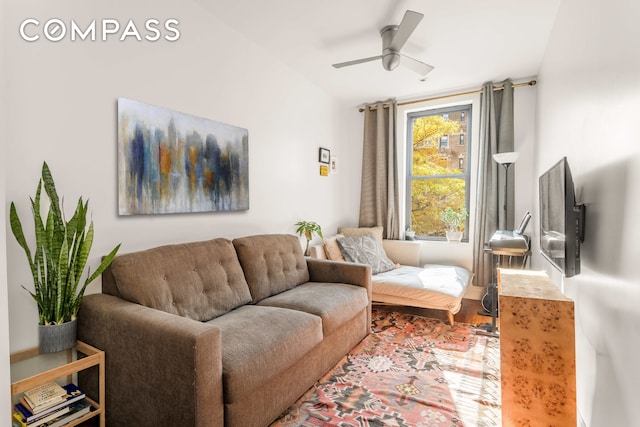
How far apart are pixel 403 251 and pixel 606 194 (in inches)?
114

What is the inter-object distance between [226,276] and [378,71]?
2.61 m

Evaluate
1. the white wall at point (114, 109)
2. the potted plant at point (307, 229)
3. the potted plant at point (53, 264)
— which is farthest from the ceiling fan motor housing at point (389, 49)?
the potted plant at point (53, 264)

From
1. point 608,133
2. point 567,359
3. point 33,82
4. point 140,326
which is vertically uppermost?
point 33,82

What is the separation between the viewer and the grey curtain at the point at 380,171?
4.35 m

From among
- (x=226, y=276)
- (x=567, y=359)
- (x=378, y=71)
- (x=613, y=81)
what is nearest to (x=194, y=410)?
(x=226, y=276)

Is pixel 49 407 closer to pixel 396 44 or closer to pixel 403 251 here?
pixel 396 44

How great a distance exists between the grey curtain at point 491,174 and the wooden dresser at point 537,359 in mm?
2387

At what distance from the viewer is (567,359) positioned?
145 cm

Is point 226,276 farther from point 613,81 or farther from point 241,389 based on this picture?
point 613,81

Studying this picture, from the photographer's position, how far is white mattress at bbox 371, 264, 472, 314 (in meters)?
2.99

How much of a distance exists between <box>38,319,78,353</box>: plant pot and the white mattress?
2.44 meters

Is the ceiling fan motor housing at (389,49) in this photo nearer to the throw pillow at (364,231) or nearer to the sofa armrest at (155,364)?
the throw pillow at (364,231)

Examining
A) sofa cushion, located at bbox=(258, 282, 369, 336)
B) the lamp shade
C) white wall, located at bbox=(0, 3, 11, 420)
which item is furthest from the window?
white wall, located at bbox=(0, 3, 11, 420)

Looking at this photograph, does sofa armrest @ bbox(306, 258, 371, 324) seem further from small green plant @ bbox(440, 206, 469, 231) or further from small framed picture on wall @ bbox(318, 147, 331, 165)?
small green plant @ bbox(440, 206, 469, 231)
